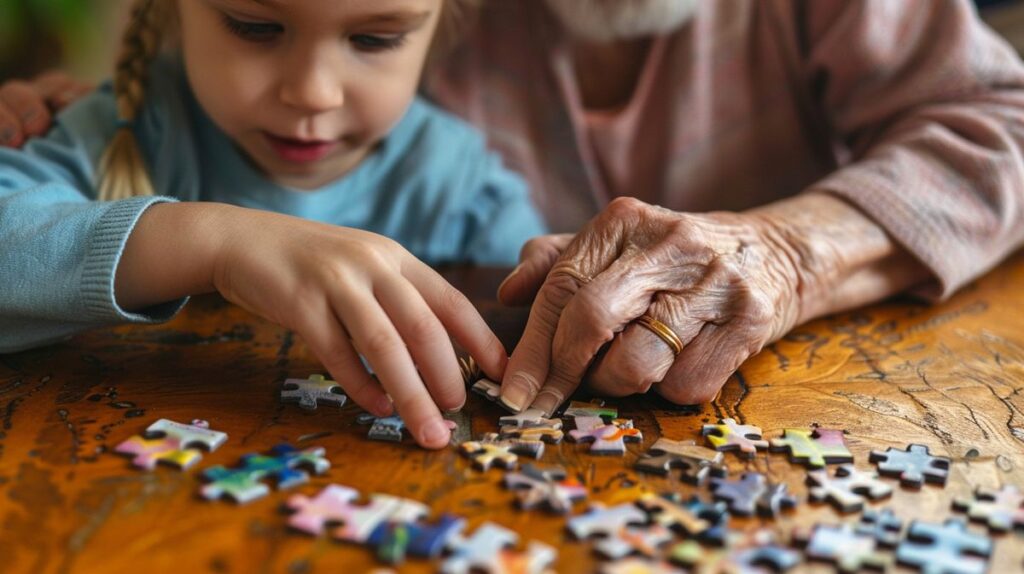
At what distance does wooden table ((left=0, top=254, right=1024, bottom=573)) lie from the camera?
0.95 m

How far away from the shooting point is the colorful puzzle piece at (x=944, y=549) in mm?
936

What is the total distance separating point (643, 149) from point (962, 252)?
77 cm

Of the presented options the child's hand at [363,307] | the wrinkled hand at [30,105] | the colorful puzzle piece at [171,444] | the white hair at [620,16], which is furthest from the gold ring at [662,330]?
the wrinkled hand at [30,105]

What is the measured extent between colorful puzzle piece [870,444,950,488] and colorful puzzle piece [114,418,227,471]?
83 centimetres

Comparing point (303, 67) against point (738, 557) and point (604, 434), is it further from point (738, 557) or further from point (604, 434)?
point (738, 557)

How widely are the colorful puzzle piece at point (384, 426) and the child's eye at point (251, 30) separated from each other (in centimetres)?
68

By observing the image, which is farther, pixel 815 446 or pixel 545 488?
pixel 815 446

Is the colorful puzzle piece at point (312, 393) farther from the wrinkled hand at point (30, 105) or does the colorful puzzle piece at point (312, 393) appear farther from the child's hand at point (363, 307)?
the wrinkled hand at point (30, 105)

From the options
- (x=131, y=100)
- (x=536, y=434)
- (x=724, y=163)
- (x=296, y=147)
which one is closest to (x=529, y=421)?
(x=536, y=434)

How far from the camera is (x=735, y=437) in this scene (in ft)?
3.98

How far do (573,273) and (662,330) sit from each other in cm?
15

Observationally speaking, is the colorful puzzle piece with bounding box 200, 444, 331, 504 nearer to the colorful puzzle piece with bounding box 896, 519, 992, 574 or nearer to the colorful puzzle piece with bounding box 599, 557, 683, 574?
the colorful puzzle piece with bounding box 599, 557, 683, 574

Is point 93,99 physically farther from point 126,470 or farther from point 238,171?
point 126,470

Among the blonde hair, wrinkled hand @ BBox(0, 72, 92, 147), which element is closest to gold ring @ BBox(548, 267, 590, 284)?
the blonde hair
